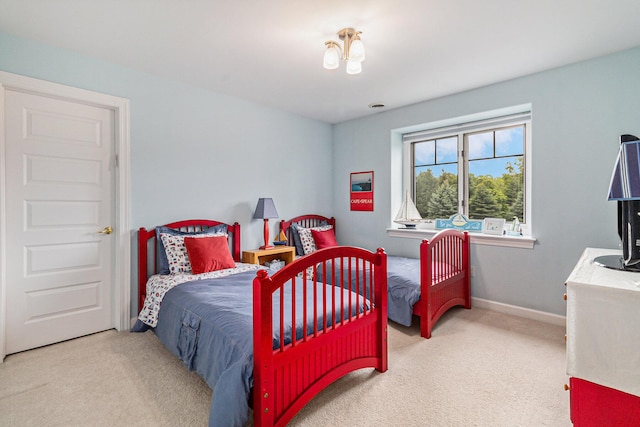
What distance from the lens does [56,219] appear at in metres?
2.57

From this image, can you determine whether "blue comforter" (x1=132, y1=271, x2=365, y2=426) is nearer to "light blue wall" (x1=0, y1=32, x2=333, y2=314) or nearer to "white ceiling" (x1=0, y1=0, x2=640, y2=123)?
"light blue wall" (x1=0, y1=32, x2=333, y2=314)

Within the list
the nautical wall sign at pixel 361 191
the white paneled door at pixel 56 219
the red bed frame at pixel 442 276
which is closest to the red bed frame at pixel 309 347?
the red bed frame at pixel 442 276

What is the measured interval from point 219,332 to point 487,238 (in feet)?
9.28

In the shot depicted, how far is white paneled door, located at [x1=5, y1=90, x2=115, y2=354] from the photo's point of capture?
2396 mm

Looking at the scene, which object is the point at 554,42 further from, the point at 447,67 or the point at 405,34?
the point at 405,34

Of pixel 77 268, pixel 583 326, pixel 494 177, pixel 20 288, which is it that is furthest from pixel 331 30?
pixel 20 288

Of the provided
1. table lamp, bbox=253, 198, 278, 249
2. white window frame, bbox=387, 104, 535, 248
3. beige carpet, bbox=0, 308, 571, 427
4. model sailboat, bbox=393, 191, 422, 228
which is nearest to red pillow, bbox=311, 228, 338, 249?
table lamp, bbox=253, 198, 278, 249

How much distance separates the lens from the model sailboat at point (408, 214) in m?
4.07

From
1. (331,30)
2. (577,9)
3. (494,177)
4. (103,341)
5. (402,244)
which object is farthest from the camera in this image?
(402,244)

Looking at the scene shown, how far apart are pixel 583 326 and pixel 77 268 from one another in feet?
11.1

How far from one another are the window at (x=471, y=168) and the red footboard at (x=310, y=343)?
2118mm

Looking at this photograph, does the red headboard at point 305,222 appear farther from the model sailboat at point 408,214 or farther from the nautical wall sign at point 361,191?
the model sailboat at point 408,214

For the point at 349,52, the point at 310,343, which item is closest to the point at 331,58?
the point at 349,52

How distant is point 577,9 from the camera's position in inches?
77.3
